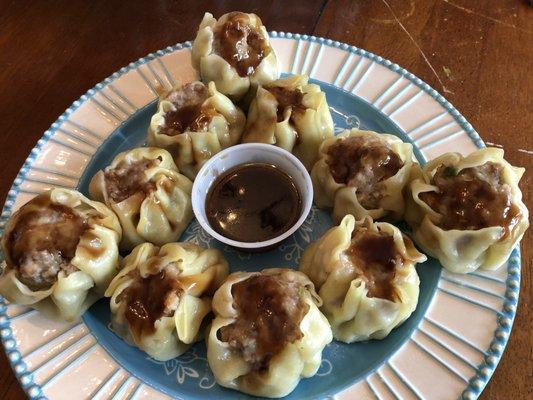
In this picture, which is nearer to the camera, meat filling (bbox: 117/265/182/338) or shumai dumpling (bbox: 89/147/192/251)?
meat filling (bbox: 117/265/182/338)

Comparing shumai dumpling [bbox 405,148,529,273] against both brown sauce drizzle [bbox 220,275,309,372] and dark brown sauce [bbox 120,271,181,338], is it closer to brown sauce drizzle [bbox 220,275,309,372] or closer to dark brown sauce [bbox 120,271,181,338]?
brown sauce drizzle [bbox 220,275,309,372]

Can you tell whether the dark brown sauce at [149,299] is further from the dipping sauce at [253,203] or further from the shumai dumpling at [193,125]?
the shumai dumpling at [193,125]

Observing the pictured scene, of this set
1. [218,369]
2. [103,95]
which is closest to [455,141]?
[218,369]

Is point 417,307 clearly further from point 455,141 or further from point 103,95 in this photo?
point 103,95

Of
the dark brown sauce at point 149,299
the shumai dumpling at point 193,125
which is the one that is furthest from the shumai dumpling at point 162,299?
the shumai dumpling at point 193,125

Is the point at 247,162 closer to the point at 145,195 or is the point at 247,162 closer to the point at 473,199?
the point at 145,195

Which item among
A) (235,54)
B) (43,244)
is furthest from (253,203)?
(43,244)

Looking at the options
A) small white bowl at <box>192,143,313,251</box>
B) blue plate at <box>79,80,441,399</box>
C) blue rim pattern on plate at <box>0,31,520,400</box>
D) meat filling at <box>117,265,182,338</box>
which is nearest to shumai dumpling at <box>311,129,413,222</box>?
small white bowl at <box>192,143,313,251</box>
